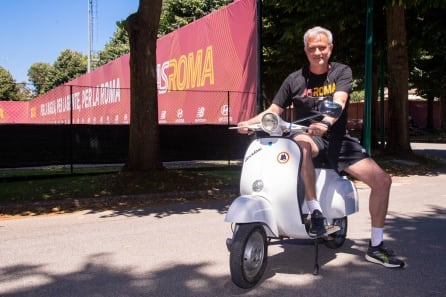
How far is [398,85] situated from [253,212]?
1261 centimetres

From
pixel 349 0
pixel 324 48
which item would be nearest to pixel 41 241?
pixel 324 48

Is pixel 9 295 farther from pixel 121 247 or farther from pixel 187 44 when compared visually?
pixel 187 44

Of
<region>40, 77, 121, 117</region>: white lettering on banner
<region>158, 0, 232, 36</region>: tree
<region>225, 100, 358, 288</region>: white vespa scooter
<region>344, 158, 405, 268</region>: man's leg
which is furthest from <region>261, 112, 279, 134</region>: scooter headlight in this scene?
<region>158, 0, 232, 36</region>: tree

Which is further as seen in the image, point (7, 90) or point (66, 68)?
point (66, 68)

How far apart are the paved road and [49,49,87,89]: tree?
3259 inches

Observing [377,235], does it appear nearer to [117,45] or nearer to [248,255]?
[248,255]

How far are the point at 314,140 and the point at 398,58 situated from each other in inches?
463

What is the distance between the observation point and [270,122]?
3873 millimetres

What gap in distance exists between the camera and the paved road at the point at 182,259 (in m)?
3.93

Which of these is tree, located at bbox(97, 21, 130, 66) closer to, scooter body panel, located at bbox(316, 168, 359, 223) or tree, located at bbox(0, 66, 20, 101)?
tree, located at bbox(0, 66, 20, 101)

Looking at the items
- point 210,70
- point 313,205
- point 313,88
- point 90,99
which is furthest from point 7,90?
point 313,205

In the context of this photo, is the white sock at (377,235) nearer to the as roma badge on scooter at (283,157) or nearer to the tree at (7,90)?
the as roma badge on scooter at (283,157)

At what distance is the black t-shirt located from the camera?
4223 millimetres

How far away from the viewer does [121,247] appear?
5.39 metres
